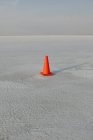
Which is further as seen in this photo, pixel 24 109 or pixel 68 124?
pixel 24 109

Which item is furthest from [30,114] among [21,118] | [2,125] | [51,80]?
[51,80]

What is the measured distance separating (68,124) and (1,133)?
103 centimetres

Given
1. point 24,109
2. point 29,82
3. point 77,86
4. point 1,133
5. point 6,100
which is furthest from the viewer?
point 29,82

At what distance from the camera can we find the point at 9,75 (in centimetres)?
724

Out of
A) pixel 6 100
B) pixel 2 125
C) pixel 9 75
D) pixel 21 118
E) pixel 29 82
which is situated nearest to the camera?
pixel 2 125

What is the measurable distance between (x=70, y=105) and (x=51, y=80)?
209 centimetres

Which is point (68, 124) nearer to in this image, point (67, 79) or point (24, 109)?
point (24, 109)

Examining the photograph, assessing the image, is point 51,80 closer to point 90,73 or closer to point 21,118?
point 90,73

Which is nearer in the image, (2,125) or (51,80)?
(2,125)

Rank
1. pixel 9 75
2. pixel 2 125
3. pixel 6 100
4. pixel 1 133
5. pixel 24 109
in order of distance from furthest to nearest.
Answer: pixel 9 75, pixel 6 100, pixel 24 109, pixel 2 125, pixel 1 133

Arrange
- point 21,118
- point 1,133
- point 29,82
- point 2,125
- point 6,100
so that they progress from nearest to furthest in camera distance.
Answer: point 1,133 → point 2,125 → point 21,118 → point 6,100 → point 29,82

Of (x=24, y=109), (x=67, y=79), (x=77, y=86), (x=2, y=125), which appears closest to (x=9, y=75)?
(x=67, y=79)

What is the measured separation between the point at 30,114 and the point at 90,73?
3.76 meters

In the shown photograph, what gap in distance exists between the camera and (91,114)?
399 centimetres
